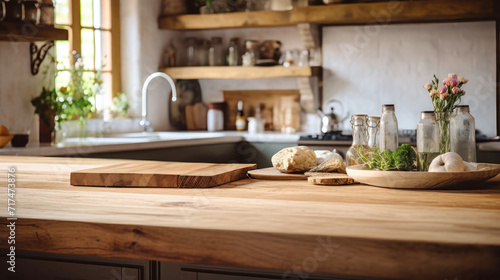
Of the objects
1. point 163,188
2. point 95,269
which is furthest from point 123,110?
point 95,269

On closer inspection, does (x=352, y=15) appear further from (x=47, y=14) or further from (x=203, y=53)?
(x=47, y=14)

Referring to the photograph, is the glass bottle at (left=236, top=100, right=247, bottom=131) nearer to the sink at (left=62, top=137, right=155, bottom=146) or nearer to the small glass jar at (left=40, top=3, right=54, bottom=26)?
the sink at (left=62, top=137, right=155, bottom=146)

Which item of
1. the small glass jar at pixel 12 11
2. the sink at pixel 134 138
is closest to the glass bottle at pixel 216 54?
the sink at pixel 134 138

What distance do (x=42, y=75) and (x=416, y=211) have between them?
3256 mm

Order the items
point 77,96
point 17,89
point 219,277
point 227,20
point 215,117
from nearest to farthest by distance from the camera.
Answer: point 219,277, point 17,89, point 77,96, point 227,20, point 215,117

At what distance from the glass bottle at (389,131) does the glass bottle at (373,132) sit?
4cm

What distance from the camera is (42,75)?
3986 millimetres

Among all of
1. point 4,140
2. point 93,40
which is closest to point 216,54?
point 93,40

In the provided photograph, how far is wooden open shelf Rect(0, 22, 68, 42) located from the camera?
133 inches

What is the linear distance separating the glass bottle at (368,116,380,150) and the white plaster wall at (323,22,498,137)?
3118 mm

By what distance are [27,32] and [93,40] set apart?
1377mm

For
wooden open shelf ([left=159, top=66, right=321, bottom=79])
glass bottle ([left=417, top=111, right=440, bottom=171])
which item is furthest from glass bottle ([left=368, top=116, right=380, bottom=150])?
wooden open shelf ([left=159, top=66, right=321, bottom=79])

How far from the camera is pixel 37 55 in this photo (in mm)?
3908

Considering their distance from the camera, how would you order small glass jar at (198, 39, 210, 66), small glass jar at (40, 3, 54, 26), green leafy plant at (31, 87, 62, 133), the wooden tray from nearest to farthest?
1. the wooden tray
2. small glass jar at (40, 3, 54, 26)
3. green leafy plant at (31, 87, 62, 133)
4. small glass jar at (198, 39, 210, 66)
